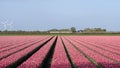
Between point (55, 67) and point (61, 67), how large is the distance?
0.75ft

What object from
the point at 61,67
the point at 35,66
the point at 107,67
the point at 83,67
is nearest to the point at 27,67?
the point at 35,66

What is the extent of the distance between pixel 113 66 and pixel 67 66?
4.78 feet

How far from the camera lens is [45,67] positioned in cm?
1064

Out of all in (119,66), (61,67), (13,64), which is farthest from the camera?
(13,64)

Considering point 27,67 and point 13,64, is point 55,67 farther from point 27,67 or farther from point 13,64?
point 13,64

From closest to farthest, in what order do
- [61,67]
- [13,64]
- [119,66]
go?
[61,67], [119,66], [13,64]

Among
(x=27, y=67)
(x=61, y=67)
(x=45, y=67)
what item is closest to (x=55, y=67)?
(x=61, y=67)

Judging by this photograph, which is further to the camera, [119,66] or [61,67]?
[119,66]

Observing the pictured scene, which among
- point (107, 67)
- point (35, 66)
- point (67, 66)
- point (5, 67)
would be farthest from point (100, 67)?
point (5, 67)

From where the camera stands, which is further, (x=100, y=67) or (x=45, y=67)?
(x=45, y=67)

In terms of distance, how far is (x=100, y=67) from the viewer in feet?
30.6

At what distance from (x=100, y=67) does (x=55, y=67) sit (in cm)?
138

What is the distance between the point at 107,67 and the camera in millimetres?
9242

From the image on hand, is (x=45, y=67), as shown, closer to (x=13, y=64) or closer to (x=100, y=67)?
(x=13, y=64)
